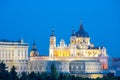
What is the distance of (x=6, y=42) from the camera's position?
12800 centimetres

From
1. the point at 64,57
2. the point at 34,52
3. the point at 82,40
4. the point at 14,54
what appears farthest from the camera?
the point at 34,52

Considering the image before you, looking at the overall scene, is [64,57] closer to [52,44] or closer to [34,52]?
[52,44]

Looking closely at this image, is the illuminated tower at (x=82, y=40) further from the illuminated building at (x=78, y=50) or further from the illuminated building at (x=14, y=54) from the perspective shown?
the illuminated building at (x=14, y=54)

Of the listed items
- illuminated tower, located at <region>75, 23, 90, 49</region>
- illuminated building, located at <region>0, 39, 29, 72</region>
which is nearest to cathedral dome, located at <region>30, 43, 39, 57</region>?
illuminated tower, located at <region>75, 23, 90, 49</region>

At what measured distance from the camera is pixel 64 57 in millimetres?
132375

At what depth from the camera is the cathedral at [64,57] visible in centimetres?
12562

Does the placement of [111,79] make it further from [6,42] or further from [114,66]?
[114,66]

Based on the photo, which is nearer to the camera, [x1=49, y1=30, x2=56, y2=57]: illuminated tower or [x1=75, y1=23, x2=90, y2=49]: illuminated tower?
[x1=49, y1=30, x2=56, y2=57]: illuminated tower

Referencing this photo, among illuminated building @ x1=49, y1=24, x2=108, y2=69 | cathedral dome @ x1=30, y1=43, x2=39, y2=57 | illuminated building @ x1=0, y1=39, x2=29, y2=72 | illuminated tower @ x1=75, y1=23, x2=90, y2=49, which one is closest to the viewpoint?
illuminated building @ x1=0, y1=39, x2=29, y2=72

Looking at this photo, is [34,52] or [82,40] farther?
[34,52]

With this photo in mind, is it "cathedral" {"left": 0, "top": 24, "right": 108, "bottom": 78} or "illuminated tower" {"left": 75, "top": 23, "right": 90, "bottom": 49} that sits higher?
"illuminated tower" {"left": 75, "top": 23, "right": 90, "bottom": 49}

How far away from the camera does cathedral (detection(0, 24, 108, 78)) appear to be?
126 meters

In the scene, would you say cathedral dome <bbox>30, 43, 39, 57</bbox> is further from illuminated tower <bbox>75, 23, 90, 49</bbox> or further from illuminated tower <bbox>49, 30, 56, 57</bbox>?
illuminated tower <bbox>75, 23, 90, 49</bbox>

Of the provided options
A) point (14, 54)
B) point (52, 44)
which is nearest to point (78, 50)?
point (52, 44)
